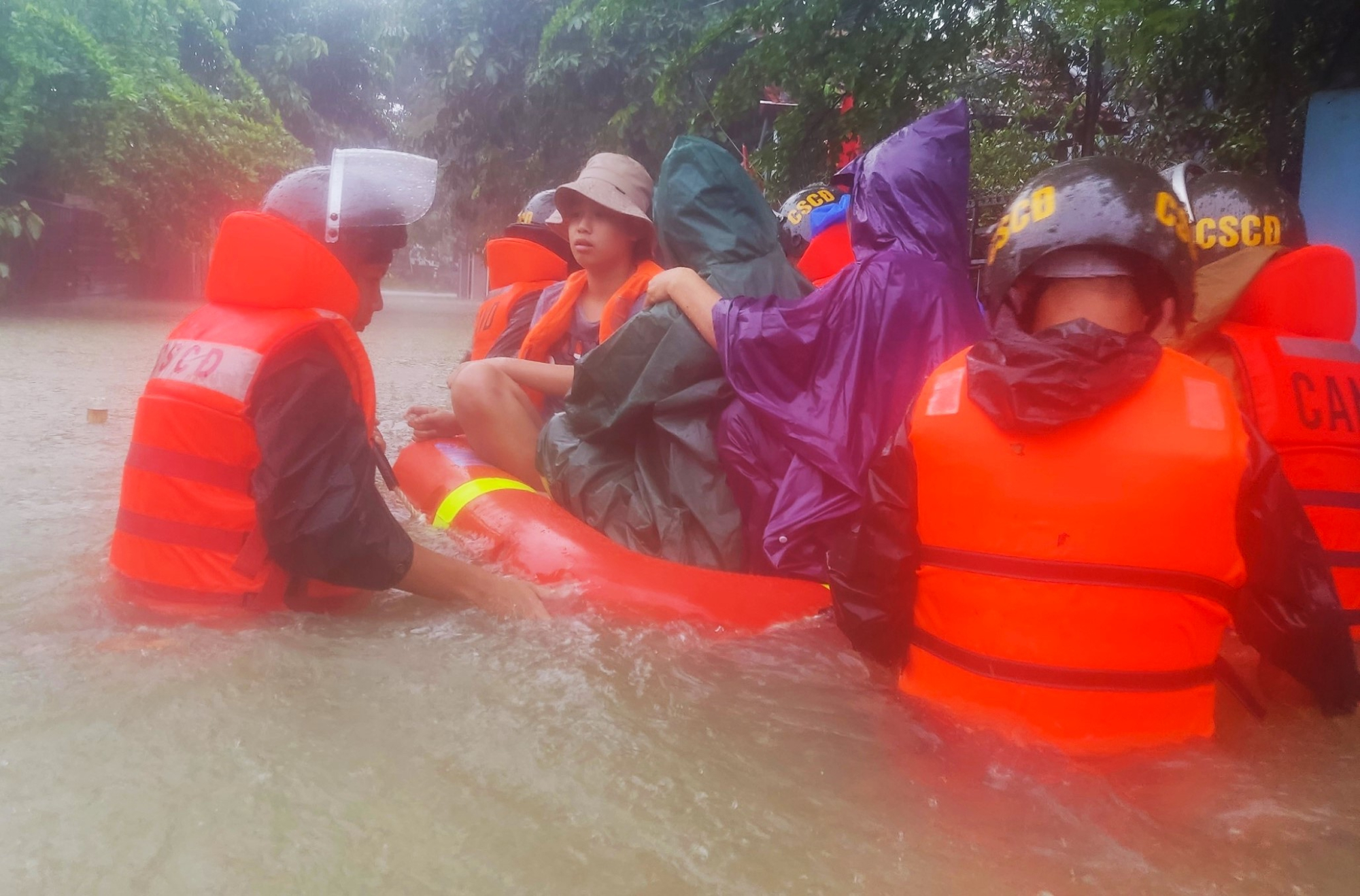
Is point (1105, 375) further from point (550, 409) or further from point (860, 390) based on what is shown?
point (550, 409)

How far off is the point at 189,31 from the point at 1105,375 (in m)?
22.8

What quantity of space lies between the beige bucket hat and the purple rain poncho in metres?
1.01

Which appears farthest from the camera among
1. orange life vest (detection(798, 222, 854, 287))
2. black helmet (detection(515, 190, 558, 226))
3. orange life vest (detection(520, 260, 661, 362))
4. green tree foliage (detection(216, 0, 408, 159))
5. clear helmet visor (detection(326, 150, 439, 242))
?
green tree foliage (detection(216, 0, 408, 159))

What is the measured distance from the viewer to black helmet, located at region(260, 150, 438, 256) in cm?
287

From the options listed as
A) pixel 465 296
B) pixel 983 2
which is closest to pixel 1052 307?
pixel 983 2

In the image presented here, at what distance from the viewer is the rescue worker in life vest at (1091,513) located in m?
1.86

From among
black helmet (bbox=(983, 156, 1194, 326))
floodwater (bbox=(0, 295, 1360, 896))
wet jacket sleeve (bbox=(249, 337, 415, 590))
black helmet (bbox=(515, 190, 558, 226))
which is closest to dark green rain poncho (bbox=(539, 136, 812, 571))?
floodwater (bbox=(0, 295, 1360, 896))

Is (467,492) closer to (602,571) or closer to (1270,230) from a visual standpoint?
(602,571)

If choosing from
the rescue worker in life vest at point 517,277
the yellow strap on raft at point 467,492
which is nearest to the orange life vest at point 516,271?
the rescue worker in life vest at point 517,277

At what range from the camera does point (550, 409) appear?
4418 mm

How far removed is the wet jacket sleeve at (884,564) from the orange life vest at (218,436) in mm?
1419

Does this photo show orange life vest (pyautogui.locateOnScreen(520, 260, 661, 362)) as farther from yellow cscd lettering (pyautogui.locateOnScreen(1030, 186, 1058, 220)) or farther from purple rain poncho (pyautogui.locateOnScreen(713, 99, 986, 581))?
yellow cscd lettering (pyautogui.locateOnScreen(1030, 186, 1058, 220))

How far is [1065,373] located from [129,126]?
17.6m

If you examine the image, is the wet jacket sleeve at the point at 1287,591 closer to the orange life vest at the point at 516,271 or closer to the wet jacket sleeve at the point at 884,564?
the wet jacket sleeve at the point at 884,564
